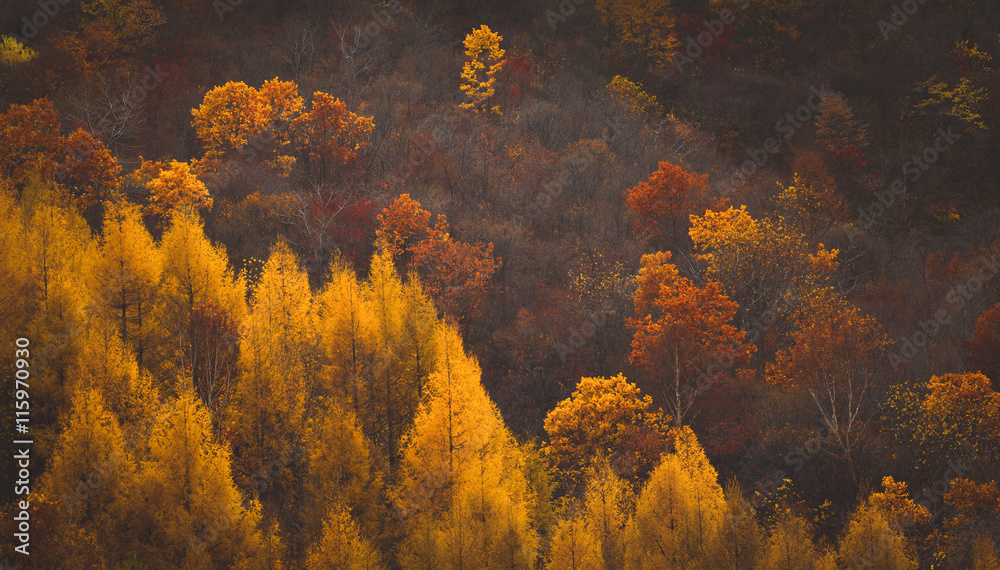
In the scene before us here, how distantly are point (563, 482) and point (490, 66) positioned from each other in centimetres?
4528

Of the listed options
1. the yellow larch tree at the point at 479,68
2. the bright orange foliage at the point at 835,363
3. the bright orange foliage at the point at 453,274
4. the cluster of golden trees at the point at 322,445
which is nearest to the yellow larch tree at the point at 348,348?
the cluster of golden trees at the point at 322,445

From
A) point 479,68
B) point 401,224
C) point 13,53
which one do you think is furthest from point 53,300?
point 479,68

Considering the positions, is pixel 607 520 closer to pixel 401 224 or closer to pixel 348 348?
pixel 348 348

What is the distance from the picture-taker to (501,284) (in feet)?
185

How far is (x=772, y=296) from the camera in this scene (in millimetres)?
50938

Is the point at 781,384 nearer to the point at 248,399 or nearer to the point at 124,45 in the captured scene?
the point at 248,399

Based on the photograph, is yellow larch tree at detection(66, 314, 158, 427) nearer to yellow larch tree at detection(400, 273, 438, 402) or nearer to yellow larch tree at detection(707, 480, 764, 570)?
yellow larch tree at detection(400, 273, 438, 402)

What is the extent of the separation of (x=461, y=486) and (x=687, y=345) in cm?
1738

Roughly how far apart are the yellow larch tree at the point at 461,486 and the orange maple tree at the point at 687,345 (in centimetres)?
1066

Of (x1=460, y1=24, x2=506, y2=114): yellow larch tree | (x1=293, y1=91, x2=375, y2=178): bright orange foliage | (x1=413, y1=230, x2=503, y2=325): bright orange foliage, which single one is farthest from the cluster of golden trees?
(x1=460, y1=24, x2=506, y2=114): yellow larch tree

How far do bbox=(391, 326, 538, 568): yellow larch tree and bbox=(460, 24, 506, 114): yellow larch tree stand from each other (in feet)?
122

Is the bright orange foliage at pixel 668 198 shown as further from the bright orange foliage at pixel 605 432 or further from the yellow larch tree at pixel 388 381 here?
the yellow larch tree at pixel 388 381

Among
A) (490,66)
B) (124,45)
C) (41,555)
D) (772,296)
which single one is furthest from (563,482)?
(124,45)

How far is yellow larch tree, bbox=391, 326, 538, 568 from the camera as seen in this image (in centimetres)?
3275
